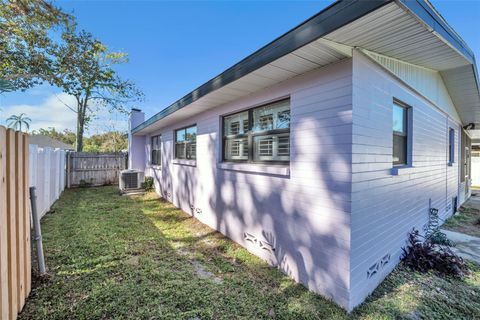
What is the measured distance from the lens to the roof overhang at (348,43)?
1.86 metres

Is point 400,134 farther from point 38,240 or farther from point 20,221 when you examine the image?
point 38,240

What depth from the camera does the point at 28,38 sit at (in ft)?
26.5

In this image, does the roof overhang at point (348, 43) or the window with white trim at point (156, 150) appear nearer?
the roof overhang at point (348, 43)

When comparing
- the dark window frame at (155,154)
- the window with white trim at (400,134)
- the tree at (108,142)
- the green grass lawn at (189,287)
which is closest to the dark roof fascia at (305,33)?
the window with white trim at (400,134)

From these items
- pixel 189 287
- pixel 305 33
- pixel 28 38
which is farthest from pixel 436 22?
pixel 28 38

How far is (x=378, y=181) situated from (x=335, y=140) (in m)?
0.90

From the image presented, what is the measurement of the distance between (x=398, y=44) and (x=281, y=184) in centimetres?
215

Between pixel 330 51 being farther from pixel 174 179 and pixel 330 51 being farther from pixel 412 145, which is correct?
pixel 174 179

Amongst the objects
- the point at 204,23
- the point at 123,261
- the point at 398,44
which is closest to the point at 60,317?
the point at 123,261

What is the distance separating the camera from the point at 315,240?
9.07ft

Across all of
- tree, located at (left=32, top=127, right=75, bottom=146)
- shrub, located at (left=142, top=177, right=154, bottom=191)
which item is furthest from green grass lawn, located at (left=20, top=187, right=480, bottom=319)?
tree, located at (left=32, top=127, right=75, bottom=146)

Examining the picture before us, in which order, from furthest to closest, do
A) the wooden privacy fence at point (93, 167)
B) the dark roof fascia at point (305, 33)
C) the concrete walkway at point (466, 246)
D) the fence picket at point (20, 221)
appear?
the wooden privacy fence at point (93, 167)
the concrete walkway at point (466, 246)
the fence picket at point (20, 221)
the dark roof fascia at point (305, 33)

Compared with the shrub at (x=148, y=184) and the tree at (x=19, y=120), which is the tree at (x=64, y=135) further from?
the shrub at (x=148, y=184)

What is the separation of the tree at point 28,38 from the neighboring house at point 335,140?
6.06 meters
